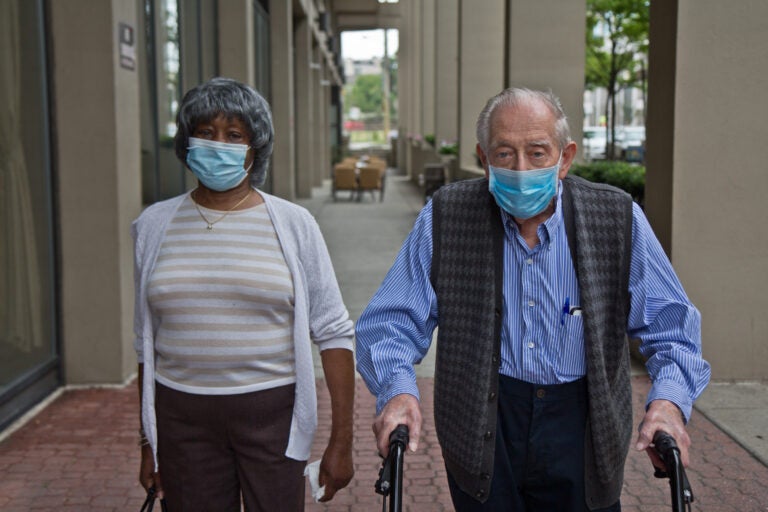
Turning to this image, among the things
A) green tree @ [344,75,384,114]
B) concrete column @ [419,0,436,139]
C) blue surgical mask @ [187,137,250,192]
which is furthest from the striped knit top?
green tree @ [344,75,384,114]

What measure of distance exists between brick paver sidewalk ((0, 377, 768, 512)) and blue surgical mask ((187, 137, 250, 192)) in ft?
8.11

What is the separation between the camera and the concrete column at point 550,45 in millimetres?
14250

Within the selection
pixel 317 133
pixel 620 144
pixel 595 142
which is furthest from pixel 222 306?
pixel 595 142

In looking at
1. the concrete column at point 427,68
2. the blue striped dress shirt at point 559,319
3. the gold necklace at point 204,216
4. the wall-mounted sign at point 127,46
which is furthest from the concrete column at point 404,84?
the blue striped dress shirt at point 559,319

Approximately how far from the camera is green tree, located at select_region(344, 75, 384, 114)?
468 ft

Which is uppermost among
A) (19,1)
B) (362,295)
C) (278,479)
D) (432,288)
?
(19,1)

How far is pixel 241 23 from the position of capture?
46.3 feet

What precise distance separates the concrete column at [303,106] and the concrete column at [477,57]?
620 cm

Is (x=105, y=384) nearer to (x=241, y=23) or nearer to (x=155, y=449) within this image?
(x=155, y=449)

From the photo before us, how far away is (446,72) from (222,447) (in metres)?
26.6

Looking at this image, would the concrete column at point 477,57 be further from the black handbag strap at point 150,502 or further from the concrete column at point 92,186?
the black handbag strap at point 150,502

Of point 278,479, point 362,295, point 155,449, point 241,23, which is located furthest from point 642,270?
point 241,23

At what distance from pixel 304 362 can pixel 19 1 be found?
187 inches

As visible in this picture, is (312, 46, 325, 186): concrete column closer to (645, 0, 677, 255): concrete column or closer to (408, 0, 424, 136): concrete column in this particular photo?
(408, 0, 424, 136): concrete column
